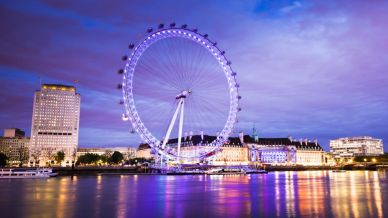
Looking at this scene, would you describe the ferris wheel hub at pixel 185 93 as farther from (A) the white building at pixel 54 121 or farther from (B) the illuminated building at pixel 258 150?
(A) the white building at pixel 54 121

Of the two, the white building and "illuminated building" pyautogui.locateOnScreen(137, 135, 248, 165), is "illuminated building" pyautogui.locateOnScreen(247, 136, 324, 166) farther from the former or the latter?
the white building

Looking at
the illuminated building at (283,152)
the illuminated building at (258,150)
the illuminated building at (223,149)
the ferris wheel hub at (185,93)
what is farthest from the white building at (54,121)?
the ferris wheel hub at (185,93)

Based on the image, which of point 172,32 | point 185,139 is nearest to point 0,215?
point 172,32

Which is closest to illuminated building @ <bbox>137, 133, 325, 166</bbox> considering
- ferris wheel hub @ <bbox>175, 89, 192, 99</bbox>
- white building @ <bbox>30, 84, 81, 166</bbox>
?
white building @ <bbox>30, 84, 81, 166</bbox>

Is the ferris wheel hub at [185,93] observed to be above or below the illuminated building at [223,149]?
above

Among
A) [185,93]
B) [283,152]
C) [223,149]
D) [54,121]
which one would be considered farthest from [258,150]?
[185,93]

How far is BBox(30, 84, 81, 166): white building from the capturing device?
15700cm

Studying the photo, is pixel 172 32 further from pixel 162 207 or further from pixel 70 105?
pixel 70 105

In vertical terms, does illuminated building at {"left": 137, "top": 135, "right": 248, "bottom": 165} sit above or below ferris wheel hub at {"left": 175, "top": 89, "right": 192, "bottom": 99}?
below

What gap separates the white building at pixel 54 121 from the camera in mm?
157000

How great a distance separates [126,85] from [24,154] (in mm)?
108002

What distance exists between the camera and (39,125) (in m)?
157

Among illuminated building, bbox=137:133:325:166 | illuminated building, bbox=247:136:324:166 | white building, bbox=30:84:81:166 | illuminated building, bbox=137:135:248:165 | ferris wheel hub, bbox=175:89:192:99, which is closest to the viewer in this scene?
ferris wheel hub, bbox=175:89:192:99

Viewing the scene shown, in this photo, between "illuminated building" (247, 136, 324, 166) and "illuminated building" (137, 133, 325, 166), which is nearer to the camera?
"illuminated building" (137, 133, 325, 166)
